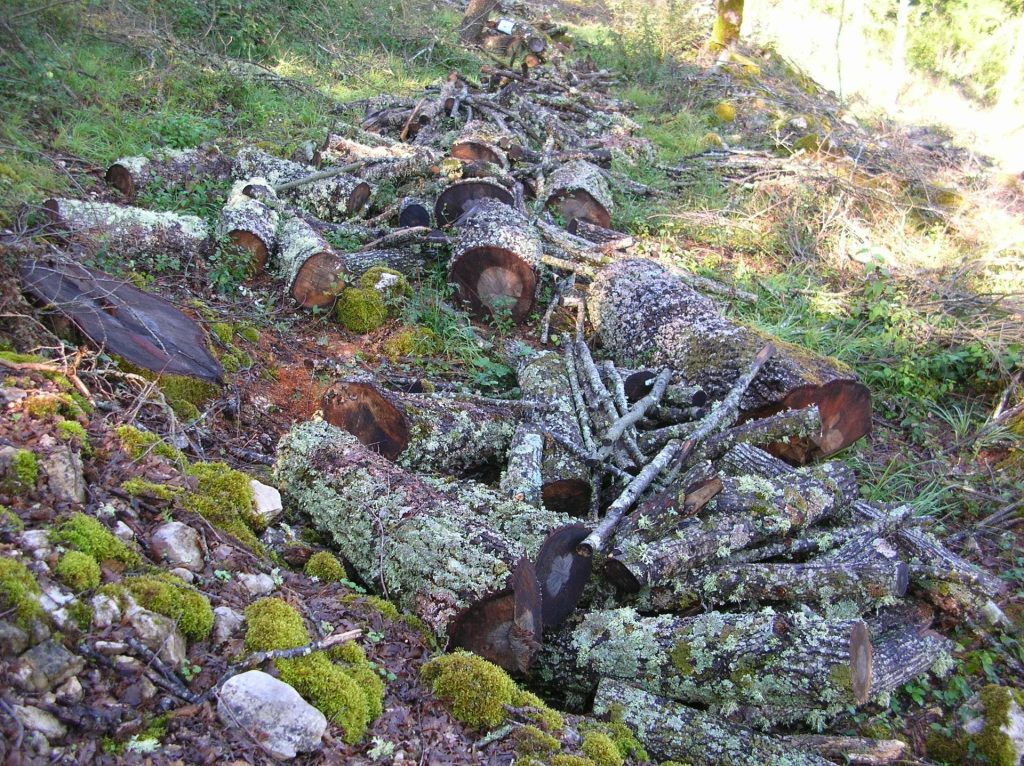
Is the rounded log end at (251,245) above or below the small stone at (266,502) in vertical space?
below

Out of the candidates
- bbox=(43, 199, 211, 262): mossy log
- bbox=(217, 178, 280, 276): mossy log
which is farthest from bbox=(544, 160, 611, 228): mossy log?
bbox=(43, 199, 211, 262): mossy log

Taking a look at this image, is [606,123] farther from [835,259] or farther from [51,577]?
[51,577]

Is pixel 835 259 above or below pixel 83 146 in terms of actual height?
above

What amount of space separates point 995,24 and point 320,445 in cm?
2339

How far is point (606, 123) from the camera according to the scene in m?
11.1

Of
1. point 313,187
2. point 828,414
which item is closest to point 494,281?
point 313,187

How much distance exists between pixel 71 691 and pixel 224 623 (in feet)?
1.71

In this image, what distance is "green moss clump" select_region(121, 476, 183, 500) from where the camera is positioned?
260cm

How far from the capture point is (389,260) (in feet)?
20.6

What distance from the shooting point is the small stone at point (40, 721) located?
5.51ft

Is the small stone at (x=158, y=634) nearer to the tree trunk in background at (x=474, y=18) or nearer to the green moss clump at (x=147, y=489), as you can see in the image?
the green moss clump at (x=147, y=489)

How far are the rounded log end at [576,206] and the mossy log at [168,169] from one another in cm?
362

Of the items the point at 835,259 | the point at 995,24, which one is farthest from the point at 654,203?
the point at 995,24

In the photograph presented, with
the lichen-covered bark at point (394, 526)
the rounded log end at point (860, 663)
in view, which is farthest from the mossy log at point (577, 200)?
the rounded log end at point (860, 663)
